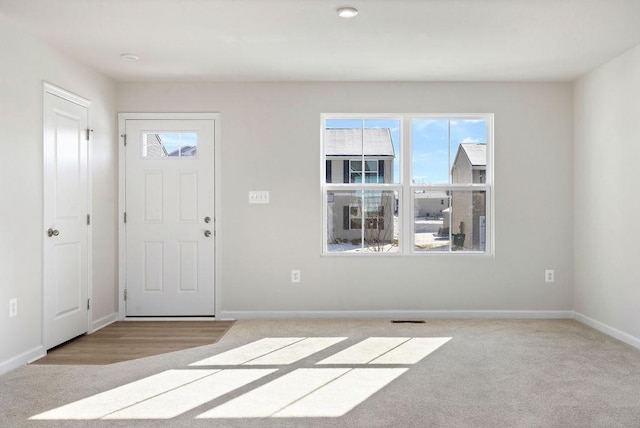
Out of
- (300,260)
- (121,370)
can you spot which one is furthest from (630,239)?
(121,370)

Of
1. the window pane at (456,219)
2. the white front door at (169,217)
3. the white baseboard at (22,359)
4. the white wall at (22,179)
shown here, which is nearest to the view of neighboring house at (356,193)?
→ the window pane at (456,219)

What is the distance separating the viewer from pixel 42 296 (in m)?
3.89

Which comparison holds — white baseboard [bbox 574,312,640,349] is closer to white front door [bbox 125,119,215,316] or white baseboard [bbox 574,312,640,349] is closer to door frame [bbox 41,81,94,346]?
white front door [bbox 125,119,215,316]

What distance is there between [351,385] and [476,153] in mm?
3060

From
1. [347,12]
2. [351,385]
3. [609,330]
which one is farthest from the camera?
[609,330]

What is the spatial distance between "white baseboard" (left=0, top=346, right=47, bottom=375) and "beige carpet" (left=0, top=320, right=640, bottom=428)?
0.08 metres

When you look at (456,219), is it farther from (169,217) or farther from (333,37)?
(169,217)

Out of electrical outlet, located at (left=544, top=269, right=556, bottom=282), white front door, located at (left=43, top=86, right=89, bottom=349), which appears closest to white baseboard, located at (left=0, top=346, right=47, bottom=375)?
white front door, located at (left=43, top=86, right=89, bottom=349)

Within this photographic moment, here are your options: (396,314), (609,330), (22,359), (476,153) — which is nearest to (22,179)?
(22,359)

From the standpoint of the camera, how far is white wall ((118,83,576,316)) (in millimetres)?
5152

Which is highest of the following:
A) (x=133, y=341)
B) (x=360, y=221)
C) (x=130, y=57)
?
(x=130, y=57)

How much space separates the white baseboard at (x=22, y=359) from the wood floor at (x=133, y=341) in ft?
0.17

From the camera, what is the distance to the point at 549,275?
16.9 feet

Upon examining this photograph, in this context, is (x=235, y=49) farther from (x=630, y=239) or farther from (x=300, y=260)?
(x=630, y=239)
